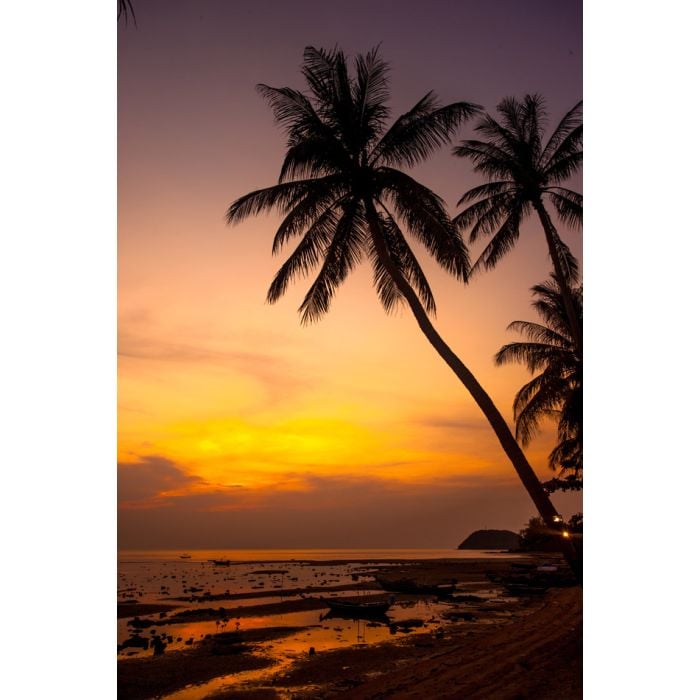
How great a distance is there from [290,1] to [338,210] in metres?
2.54

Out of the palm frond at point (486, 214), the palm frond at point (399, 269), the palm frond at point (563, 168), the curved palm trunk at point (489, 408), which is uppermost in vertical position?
the palm frond at point (563, 168)

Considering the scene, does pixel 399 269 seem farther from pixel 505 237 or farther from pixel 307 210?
Result: pixel 505 237

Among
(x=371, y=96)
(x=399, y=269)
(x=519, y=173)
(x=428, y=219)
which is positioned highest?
(x=371, y=96)

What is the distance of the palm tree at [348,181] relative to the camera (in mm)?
7824

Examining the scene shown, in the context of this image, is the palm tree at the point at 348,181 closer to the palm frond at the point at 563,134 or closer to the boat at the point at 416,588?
the palm frond at the point at 563,134

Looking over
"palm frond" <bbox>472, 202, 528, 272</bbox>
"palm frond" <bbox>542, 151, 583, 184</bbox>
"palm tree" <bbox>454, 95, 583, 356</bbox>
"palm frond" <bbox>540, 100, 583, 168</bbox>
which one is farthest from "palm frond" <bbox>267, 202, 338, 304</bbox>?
"palm frond" <bbox>540, 100, 583, 168</bbox>

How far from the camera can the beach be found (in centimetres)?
534

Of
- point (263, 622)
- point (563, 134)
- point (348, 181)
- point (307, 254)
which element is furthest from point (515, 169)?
point (263, 622)

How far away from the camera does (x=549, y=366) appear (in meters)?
14.0

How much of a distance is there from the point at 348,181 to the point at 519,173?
3.26 m

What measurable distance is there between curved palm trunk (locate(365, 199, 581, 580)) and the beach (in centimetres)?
117

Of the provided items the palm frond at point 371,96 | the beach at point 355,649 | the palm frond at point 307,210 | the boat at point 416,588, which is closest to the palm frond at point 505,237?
the palm frond at point 371,96

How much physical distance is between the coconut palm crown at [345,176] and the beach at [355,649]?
4144 mm

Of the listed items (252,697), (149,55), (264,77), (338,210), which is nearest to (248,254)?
(338,210)
